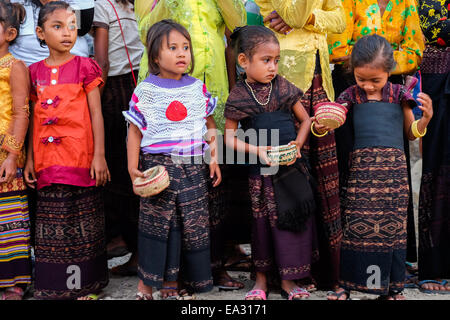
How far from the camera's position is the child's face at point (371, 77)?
330cm

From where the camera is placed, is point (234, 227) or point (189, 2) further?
point (234, 227)

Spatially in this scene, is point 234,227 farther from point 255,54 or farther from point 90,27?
point 90,27

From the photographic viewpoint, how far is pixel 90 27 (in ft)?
13.1

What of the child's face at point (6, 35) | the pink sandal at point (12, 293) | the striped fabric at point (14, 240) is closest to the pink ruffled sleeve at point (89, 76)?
the child's face at point (6, 35)

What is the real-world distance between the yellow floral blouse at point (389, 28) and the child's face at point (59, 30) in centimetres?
178

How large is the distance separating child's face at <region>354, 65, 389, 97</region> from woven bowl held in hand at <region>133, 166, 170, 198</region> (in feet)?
4.30

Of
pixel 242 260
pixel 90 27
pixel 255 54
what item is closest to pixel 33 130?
pixel 90 27

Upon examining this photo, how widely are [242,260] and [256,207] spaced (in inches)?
42.9

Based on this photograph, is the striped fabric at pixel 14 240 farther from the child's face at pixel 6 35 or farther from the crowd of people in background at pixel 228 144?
the child's face at pixel 6 35

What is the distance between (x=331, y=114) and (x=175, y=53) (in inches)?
39.0

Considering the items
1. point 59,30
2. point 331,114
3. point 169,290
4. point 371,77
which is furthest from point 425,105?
point 59,30

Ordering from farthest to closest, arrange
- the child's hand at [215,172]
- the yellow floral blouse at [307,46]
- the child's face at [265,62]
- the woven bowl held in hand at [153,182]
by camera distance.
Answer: the yellow floral blouse at [307,46]
the child's hand at [215,172]
the child's face at [265,62]
the woven bowl held in hand at [153,182]

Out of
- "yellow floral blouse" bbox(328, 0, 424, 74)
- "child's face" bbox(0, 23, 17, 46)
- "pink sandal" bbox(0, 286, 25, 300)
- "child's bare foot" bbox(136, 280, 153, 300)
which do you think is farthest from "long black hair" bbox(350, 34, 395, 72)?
"pink sandal" bbox(0, 286, 25, 300)

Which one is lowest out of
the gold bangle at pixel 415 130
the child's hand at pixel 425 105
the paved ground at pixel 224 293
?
the paved ground at pixel 224 293
